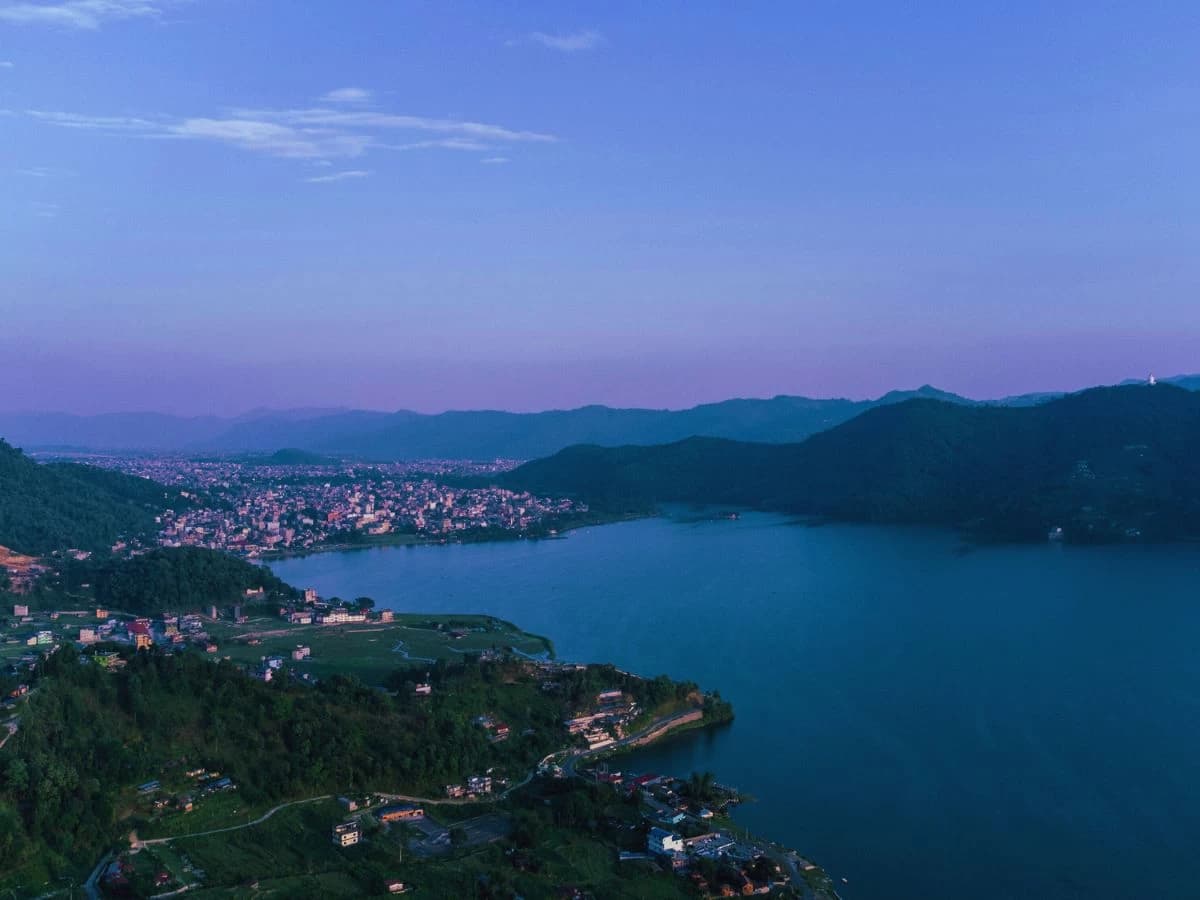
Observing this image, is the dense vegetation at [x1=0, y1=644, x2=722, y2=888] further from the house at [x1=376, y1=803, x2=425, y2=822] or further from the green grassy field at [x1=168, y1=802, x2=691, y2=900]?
the green grassy field at [x1=168, y1=802, x2=691, y2=900]

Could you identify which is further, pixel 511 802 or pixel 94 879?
pixel 511 802

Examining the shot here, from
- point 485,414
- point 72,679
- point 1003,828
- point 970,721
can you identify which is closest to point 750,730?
point 970,721

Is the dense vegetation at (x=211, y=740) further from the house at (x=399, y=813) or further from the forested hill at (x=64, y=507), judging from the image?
the forested hill at (x=64, y=507)

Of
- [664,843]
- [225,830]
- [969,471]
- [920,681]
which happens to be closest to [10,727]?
[225,830]

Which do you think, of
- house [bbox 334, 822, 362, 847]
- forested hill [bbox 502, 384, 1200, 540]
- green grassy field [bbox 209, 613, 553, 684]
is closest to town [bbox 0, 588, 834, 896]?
house [bbox 334, 822, 362, 847]

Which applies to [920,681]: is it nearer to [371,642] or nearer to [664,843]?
[664,843]

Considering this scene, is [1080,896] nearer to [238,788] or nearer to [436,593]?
[238,788]
